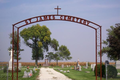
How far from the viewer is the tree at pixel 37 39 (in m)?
69.4

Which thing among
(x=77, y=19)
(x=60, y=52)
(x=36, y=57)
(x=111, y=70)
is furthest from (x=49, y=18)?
(x=60, y=52)

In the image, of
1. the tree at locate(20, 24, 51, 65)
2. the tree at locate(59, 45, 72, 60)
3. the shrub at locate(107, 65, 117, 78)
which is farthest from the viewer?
the tree at locate(59, 45, 72, 60)

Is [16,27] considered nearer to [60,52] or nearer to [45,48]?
[45,48]

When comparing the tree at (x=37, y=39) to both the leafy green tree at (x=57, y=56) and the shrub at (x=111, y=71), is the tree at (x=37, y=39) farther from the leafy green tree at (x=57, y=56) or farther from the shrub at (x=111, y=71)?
the shrub at (x=111, y=71)

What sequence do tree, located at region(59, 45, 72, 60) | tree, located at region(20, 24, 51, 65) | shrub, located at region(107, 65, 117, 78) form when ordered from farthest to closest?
tree, located at region(59, 45, 72, 60), tree, located at region(20, 24, 51, 65), shrub, located at region(107, 65, 117, 78)

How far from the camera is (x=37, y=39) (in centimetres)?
7119

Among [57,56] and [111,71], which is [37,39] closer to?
[57,56]

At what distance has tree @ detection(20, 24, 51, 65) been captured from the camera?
228 ft

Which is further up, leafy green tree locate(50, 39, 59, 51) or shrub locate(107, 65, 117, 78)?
leafy green tree locate(50, 39, 59, 51)

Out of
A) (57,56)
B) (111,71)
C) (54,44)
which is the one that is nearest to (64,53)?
(57,56)

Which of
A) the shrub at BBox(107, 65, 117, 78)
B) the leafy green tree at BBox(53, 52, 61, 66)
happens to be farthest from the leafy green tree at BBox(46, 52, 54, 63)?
the shrub at BBox(107, 65, 117, 78)

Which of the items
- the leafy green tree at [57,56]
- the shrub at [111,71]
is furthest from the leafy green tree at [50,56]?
the shrub at [111,71]

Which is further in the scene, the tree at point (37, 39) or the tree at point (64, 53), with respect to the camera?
the tree at point (64, 53)

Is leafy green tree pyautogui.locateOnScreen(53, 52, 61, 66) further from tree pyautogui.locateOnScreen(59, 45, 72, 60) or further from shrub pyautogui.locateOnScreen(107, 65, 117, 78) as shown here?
shrub pyautogui.locateOnScreen(107, 65, 117, 78)
